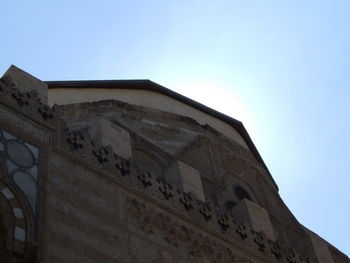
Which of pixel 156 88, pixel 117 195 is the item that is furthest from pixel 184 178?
pixel 156 88

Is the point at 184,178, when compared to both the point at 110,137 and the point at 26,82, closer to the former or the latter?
the point at 110,137

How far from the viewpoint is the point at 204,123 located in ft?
46.8

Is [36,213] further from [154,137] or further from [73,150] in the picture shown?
[154,137]

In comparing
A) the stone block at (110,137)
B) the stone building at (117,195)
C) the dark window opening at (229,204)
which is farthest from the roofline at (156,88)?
the stone block at (110,137)

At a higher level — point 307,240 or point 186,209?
point 307,240

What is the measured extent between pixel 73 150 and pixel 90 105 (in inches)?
190

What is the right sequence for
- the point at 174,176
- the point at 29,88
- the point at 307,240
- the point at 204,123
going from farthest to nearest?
the point at 204,123
the point at 307,240
the point at 174,176
the point at 29,88

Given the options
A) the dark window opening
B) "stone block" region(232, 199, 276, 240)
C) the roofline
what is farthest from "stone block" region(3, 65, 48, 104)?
the roofline

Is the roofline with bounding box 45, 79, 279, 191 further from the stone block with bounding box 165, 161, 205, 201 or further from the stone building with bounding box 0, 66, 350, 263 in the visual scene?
the stone block with bounding box 165, 161, 205, 201

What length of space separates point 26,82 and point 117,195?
1.81m

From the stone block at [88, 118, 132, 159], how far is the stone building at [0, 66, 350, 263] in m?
0.02

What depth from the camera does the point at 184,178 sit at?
9969mm

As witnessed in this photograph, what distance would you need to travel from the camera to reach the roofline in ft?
44.7

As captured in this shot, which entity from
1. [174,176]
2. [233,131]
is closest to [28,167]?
[174,176]
